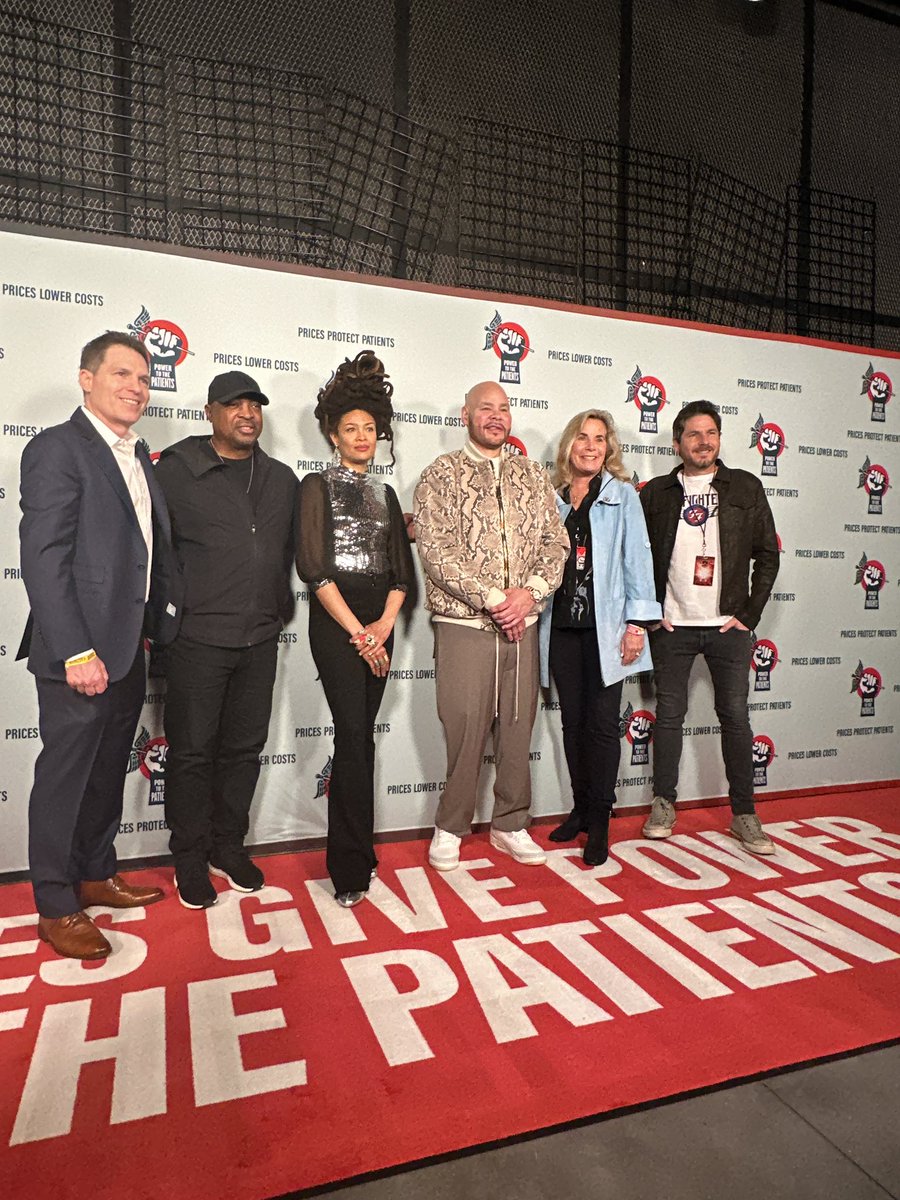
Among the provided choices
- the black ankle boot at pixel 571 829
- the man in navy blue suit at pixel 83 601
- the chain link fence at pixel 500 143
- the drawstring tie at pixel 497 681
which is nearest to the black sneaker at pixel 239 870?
the man in navy blue suit at pixel 83 601

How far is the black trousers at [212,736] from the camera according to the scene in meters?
2.48

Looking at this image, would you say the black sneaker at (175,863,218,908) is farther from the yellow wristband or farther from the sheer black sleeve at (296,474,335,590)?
the sheer black sleeve at (296,474,335,590)

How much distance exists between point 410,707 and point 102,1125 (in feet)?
6.06

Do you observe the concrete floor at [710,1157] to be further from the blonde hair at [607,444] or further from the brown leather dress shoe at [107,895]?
the blonde hair at [607,444]

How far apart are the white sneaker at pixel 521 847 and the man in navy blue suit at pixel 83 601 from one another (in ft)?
4.64

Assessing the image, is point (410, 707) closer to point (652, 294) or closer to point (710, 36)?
point (652, 294)

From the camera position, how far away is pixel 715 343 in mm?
3658

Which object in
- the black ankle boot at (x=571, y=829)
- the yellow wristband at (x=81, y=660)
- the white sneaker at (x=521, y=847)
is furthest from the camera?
the black ankle boot at (x=571, y=829)

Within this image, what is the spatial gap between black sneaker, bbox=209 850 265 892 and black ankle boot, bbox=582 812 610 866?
1.19 metres

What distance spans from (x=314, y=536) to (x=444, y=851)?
4.10ft

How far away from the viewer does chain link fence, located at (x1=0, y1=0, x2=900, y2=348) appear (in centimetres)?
329

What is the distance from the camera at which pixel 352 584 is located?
8.50ft

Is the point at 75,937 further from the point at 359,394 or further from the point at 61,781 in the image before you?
the point at 359,394

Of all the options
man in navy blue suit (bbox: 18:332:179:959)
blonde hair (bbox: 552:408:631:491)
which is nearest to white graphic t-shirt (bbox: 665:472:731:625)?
blonde hair (bbox: 552:408:631:491)
